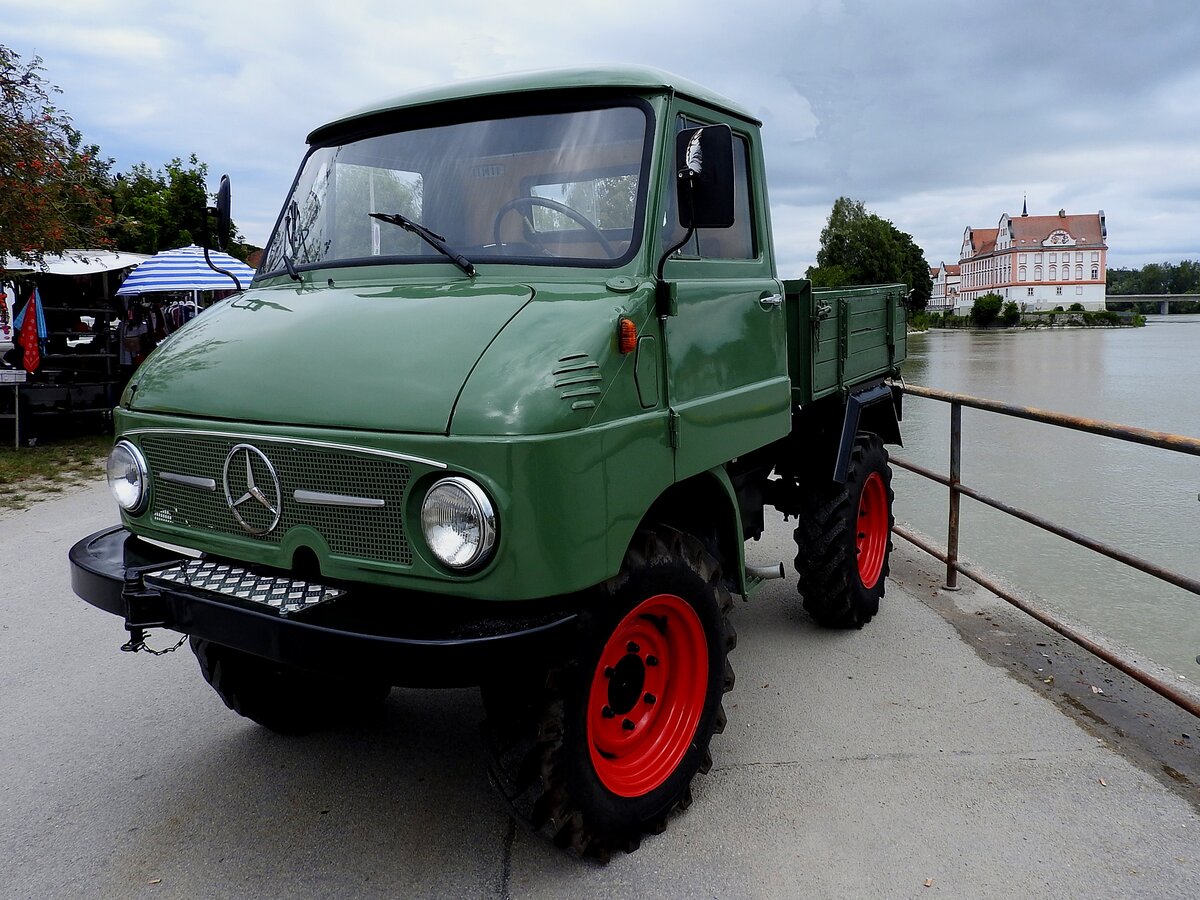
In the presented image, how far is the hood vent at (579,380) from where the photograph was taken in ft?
8.29

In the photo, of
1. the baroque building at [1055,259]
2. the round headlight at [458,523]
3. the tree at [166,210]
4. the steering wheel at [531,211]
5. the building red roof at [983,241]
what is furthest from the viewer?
the building red roof at [983,241]

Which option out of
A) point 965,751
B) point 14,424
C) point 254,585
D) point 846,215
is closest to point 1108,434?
point 965,751

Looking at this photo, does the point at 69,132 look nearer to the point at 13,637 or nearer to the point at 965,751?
the point at 13,637

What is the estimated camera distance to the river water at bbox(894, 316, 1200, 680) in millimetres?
8000

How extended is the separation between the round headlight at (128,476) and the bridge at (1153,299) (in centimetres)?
13045

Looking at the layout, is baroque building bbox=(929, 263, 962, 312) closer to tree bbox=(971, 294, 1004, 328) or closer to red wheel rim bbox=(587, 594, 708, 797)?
tree bbox=(971, 294, 1004, 328)

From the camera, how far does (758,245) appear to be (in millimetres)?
3998

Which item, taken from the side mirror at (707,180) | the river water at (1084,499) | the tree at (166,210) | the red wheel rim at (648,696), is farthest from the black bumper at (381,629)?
the tree at (166,210)

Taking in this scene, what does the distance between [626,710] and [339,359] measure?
149cm

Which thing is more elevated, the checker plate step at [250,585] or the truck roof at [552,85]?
the truck roof at [552,85]

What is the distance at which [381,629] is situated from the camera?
8.07 ft

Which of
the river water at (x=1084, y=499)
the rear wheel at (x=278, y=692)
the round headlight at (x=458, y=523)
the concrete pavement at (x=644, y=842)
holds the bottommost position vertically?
the river water at (x=1084, y=499)

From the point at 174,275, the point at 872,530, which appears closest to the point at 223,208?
the point at 872,530

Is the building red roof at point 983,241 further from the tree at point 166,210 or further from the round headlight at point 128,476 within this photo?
the round headlight at point 128,476
